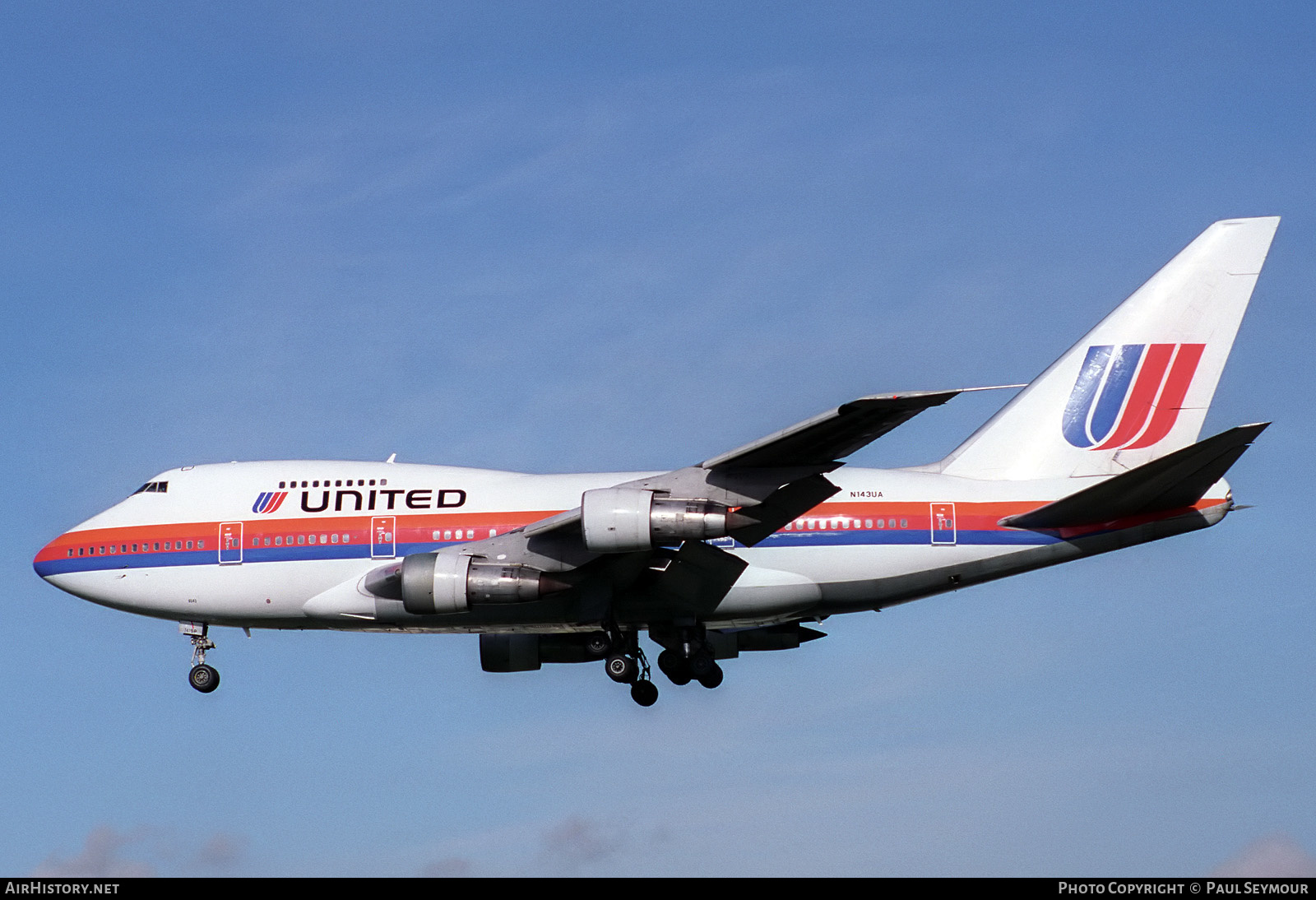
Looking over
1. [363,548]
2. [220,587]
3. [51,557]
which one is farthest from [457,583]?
[51,557]

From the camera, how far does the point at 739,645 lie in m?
38.7

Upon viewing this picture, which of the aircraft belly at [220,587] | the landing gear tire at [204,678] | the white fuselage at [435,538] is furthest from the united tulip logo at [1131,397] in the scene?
the landing gear tire at [204,678]

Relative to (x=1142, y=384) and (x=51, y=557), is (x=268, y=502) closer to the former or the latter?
(x=51, y=557)

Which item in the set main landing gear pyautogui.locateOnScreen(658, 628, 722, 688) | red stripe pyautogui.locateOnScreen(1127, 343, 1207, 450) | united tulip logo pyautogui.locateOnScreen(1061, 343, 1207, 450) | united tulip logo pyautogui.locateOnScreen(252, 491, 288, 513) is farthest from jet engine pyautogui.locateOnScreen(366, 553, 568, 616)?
red stripe pyautogui.locateOnScreen(1127, 343, 1207, 450)

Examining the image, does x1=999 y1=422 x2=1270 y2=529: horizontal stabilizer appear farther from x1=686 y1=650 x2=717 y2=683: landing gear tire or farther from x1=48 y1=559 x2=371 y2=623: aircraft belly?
x1=48 y1=559 x2=371 y2=623: aircraft belly

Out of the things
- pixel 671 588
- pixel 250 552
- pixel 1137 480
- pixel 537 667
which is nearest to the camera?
pixel 1137 480

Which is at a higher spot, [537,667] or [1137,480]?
[1137,480]

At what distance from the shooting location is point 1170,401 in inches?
1357

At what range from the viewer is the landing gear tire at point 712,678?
35.4 metres

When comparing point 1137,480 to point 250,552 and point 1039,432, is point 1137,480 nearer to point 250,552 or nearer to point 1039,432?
point 1039,432

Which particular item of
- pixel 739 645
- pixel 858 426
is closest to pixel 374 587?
pixel 739 645

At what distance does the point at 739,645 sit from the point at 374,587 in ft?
32.1

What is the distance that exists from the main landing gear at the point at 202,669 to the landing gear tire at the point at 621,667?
10008mm
